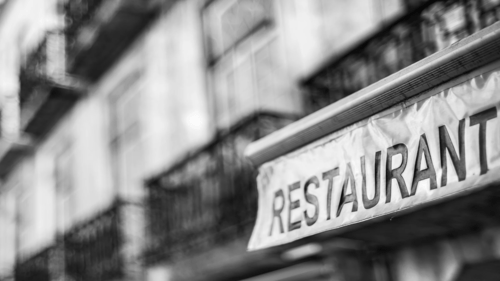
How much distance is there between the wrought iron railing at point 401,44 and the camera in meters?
5.50

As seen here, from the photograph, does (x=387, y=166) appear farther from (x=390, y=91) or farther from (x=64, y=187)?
(x=64, y=187)

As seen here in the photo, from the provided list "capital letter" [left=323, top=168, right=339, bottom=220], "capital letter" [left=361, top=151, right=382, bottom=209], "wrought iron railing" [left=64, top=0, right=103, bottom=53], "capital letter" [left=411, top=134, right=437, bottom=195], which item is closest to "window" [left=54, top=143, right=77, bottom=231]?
"wrought iron railing" [left=64, top=0, right=103, bottom=53]

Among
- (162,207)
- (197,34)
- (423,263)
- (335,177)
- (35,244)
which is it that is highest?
(197,34)

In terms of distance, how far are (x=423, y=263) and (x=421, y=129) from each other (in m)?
2.10

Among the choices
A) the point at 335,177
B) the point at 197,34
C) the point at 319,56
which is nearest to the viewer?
the point at 335,177

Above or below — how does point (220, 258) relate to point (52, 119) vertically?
below

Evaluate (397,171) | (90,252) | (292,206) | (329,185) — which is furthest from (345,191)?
(90,252)

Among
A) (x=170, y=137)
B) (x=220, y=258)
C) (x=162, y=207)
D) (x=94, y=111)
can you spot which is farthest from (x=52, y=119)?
(x=220, y=258)

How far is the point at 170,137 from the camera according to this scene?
9.98 meters

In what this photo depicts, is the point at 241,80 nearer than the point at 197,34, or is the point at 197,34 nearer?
the point at 241,80

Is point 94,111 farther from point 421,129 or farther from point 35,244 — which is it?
point 421,129

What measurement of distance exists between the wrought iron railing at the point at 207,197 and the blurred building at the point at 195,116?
0.02m

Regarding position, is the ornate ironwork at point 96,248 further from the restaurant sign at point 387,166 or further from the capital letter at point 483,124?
the capital letter at point 483,124

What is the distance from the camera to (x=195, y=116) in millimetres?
9484
